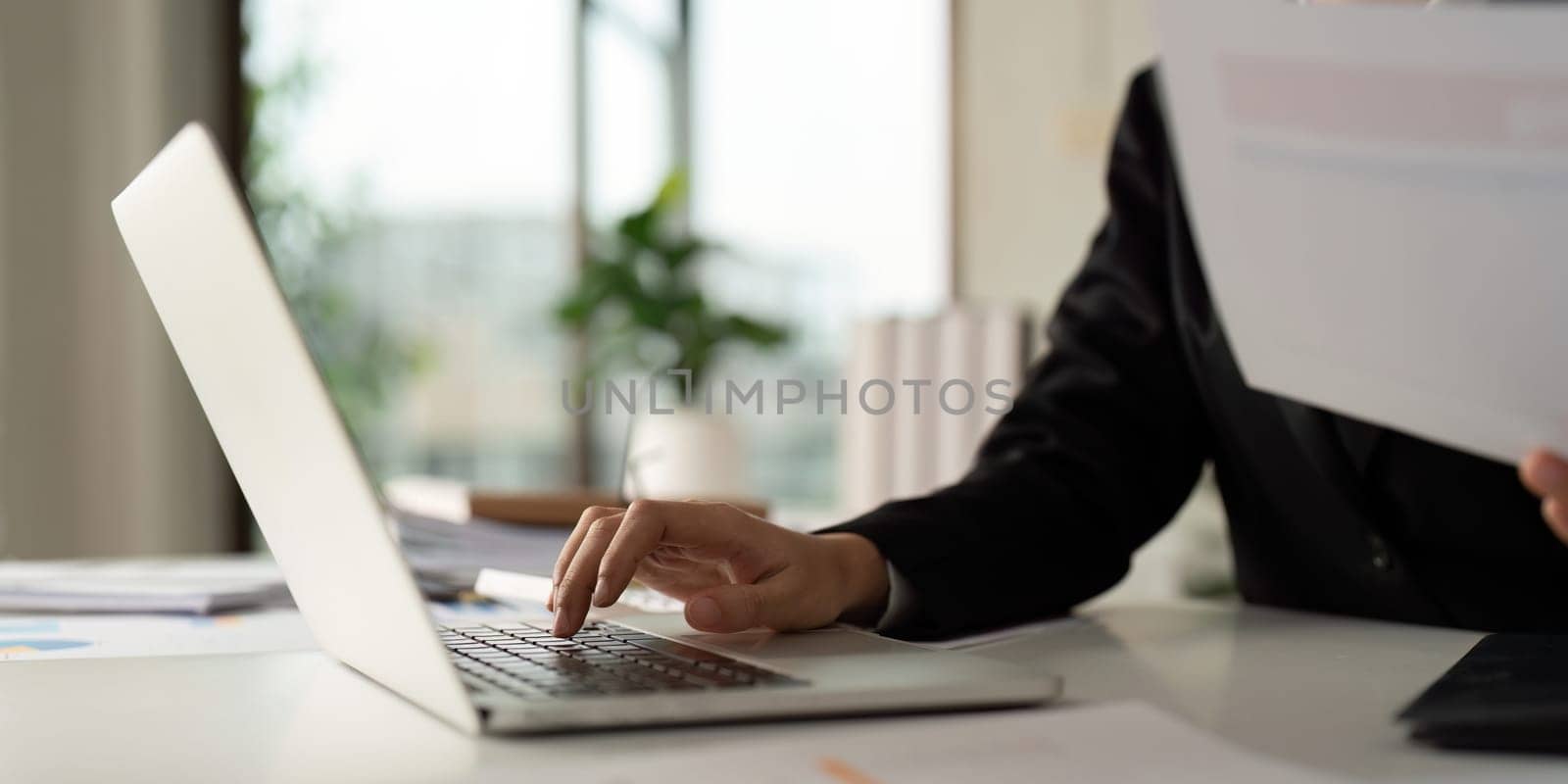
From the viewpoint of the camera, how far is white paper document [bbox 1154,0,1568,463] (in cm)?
48

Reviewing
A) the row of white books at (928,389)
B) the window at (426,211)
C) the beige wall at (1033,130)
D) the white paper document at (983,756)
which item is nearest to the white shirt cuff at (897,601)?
the white paper document at (983,756)

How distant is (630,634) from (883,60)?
432cm

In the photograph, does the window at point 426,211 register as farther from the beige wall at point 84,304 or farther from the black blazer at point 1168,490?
the black blazer at point 1168,490

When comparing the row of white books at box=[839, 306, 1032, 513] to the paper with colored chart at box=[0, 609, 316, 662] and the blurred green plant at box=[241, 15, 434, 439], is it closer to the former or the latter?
the blurred green plant at box=[241, 15, 434, 439]

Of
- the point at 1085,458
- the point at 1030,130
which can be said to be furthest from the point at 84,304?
the point at 1030,130

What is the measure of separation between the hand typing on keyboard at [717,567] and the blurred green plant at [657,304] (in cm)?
282

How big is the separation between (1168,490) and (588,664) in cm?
66

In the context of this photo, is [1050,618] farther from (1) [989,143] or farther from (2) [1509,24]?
(1) [989,143]

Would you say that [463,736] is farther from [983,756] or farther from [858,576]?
[858,576]

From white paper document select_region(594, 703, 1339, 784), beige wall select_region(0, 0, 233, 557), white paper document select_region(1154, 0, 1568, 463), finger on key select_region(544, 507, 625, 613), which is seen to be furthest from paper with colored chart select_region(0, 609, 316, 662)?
beige wall select_region(0, 0, 233, 557)

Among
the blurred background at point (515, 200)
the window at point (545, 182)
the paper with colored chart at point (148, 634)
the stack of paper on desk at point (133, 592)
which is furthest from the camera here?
the window at point (545, 182)

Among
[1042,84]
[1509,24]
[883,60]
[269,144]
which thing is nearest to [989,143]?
[1042,84]

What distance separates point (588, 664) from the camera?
625mm

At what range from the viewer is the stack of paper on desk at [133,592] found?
40.3 inches
